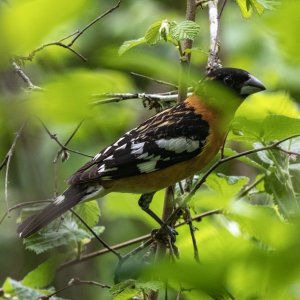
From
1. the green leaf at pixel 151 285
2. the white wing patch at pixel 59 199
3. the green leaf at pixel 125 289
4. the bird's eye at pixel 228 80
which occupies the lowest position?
the white wing patch at pixel 59 199

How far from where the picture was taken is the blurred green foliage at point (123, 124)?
619mm

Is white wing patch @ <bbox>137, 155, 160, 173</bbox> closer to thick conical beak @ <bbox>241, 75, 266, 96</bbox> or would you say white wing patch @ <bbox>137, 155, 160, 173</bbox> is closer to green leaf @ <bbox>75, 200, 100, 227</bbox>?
green leaf @ <bbox>75, 200, 100, 227</bbox>

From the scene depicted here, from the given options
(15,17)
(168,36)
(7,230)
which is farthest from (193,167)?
(7,230)

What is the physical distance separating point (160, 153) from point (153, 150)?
0.10 ft

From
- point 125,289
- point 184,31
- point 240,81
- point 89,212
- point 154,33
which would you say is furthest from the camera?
point 240,81

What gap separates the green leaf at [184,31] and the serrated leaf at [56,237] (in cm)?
74

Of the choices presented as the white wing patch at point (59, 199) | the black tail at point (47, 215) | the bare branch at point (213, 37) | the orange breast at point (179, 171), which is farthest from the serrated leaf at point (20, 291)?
the bare branch at point (213, 37)

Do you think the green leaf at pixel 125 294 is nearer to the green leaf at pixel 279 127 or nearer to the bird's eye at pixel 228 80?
the green leaf at pixel 279 127

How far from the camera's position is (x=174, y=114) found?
261 centimetres

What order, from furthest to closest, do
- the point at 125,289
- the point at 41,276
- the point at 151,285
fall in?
the point at 41,276 < the point at 125,289 < the point at 151,285

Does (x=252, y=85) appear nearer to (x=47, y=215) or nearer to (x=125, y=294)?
(x=47, y=215)

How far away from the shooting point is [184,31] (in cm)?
196

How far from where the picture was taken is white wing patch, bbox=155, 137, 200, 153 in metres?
2.61

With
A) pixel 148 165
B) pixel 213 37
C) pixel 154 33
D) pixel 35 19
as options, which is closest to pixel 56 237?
pixel 148 165
